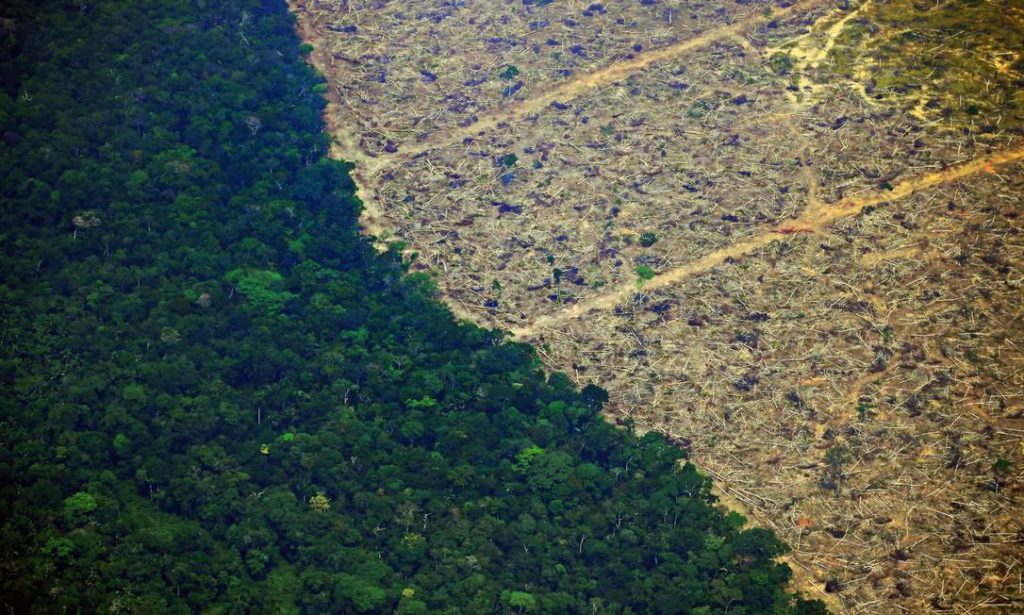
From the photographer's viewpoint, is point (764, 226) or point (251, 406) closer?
point (251, 406)

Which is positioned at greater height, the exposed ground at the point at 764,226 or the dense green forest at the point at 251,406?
the exposed ground at the point at 764,226

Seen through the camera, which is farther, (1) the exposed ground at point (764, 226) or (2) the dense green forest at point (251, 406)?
(1) the exposed ground at point (764, 226)

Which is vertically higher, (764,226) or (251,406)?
(764,226)

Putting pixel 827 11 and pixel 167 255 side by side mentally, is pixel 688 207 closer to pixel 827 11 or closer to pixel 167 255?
pixel 827 11

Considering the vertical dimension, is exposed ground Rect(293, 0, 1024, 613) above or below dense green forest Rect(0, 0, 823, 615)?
above

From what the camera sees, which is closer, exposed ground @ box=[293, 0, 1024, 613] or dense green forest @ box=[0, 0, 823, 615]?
dense green forest @ box=[0, 0, 823, 615]
